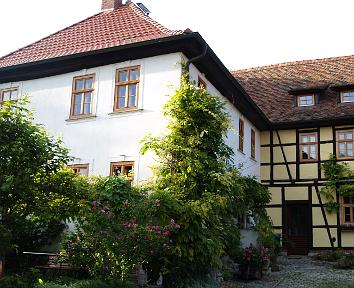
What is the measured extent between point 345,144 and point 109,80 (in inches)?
410

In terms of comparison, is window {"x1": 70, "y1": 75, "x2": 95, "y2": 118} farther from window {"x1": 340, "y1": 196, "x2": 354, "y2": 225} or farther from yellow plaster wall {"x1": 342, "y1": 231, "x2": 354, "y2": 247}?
yellow plaster wall {"x1": 342, "y1": 231, "x2": 354, "y2": 247}

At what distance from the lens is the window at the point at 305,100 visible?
20.1 m

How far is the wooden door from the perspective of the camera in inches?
733

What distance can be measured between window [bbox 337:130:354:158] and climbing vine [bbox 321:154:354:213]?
1.25ft

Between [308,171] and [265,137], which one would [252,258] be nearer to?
[308,171]

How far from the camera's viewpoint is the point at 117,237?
27.0 ft

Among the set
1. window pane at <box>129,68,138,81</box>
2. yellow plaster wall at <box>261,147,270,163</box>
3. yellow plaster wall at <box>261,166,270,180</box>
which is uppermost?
window pane at <box>129,68,138,81</box>

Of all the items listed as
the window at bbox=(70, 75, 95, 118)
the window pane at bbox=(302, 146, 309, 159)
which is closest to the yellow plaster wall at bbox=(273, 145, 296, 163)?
the window pane at bbox=(302, 146, 309, 159)

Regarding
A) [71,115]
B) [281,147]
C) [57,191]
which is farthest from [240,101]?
[57,191]

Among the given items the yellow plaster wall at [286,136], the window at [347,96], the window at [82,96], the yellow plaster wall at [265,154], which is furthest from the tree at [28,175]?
the window at [347,96]

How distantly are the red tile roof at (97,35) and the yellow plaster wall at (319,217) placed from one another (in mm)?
10085

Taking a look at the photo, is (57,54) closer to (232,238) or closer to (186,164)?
(186,164)

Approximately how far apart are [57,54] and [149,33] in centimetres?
276

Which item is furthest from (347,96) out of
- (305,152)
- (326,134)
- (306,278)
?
(306,278)
